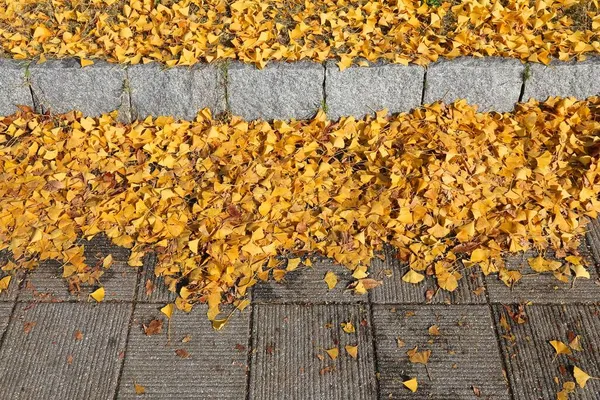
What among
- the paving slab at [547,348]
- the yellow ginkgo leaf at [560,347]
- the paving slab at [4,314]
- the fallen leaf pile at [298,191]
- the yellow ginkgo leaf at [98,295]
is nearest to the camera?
the paving slab at [547,348]

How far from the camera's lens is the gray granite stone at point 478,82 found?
3748 mm

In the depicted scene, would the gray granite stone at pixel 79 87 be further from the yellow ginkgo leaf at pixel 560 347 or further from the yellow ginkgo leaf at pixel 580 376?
the yellow ginkgo leaf at pixel 580 376

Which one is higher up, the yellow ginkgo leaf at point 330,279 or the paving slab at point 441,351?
the yellow ginkgo leaf at point 330,279

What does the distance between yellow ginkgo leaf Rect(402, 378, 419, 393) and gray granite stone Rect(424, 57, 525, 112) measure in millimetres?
1973

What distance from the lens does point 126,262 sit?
3.25m

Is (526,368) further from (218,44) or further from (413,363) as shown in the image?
(218,44)

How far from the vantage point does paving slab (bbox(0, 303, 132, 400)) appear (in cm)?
271

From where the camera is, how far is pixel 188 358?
282cm

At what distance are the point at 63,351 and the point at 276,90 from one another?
6.74ft

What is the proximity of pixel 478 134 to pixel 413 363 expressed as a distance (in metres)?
1.65

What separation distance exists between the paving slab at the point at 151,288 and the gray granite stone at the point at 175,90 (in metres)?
1.20

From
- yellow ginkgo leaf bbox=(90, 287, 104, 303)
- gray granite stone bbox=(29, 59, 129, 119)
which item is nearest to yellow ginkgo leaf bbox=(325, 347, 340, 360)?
yellow ginkgo leaf bbox=(90, 287, 104, 303)

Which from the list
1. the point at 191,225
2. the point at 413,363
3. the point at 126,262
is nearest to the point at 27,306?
the point at 126,262

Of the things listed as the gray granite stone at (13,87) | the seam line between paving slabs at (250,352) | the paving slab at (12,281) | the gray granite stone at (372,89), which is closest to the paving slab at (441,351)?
the seam line between paving slabs at (250,352)
